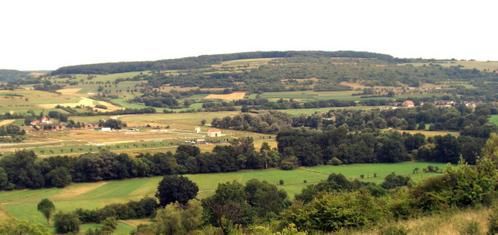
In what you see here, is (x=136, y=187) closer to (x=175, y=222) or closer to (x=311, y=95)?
(x=175, y=222)

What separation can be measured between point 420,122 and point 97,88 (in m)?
76.4

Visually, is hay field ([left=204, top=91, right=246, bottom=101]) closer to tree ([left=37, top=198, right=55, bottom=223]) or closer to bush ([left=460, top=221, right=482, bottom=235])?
tree ([left=37, top=198, right=55, bottom=223])

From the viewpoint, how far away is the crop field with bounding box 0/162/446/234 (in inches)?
1502

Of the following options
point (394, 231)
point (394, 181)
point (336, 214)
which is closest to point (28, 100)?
point (394, 181)

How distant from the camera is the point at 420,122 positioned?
7494cm

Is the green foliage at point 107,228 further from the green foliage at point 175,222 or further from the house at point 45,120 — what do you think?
the house at point 45,120

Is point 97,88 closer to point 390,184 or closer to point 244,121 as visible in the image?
point 244,121

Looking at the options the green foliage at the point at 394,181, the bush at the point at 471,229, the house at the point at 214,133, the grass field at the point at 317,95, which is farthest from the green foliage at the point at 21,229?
the grass field at the point at 317,95

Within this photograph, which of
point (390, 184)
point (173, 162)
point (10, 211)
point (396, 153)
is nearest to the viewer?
point (10, 211)

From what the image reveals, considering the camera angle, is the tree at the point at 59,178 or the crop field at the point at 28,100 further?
the crop field at the point at 28,100

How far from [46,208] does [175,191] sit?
8.05 m

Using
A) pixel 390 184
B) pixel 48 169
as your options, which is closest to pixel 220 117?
pixel 48 169

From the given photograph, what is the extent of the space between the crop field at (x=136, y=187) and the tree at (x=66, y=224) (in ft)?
4.77

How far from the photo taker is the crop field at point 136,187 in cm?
3816
